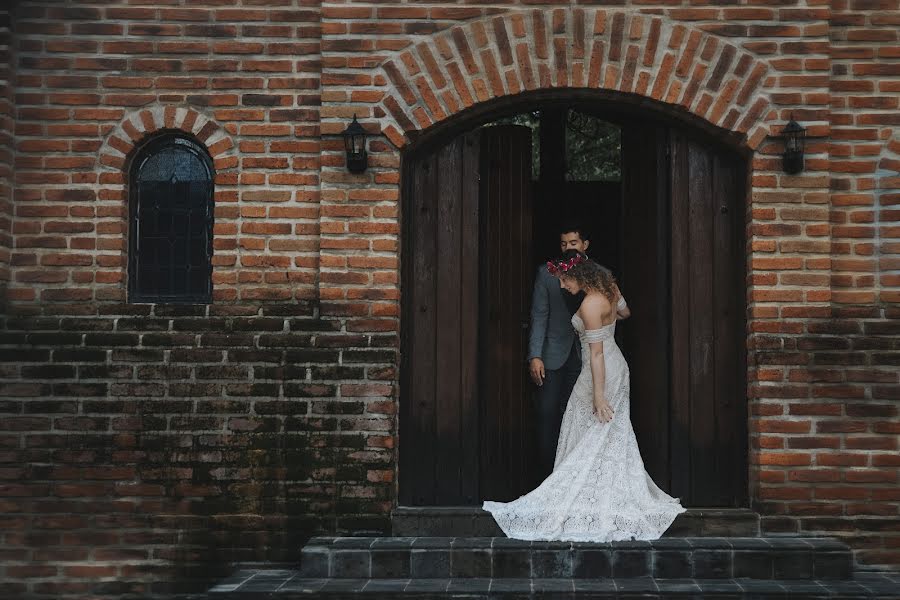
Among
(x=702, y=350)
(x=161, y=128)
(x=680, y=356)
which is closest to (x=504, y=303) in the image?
(x=680, y=356)

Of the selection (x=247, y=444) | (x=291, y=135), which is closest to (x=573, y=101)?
(x=291, y=135)

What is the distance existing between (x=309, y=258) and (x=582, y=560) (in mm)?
2484

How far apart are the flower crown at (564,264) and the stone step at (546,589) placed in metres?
2.05

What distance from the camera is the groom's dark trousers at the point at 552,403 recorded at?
22.5 ft

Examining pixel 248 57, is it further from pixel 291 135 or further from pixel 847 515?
pixel 847 515

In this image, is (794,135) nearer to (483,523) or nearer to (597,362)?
(597,362)

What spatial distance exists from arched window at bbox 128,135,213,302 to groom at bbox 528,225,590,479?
2.19 m

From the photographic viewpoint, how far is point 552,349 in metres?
6.93

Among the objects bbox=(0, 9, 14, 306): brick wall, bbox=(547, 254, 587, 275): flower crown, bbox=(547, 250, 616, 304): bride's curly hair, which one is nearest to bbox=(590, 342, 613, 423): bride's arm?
bbox=(547, 250, 616, 304): bride's curly hair

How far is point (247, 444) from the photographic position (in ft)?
20.9

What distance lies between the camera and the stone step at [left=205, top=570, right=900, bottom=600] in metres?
5.42

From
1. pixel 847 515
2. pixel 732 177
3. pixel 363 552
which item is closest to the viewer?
pixel 363 552

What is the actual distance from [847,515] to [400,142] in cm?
358

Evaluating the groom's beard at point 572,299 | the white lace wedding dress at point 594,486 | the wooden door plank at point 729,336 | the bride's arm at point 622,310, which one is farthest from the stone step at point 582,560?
the groom's beard at point 572,299
